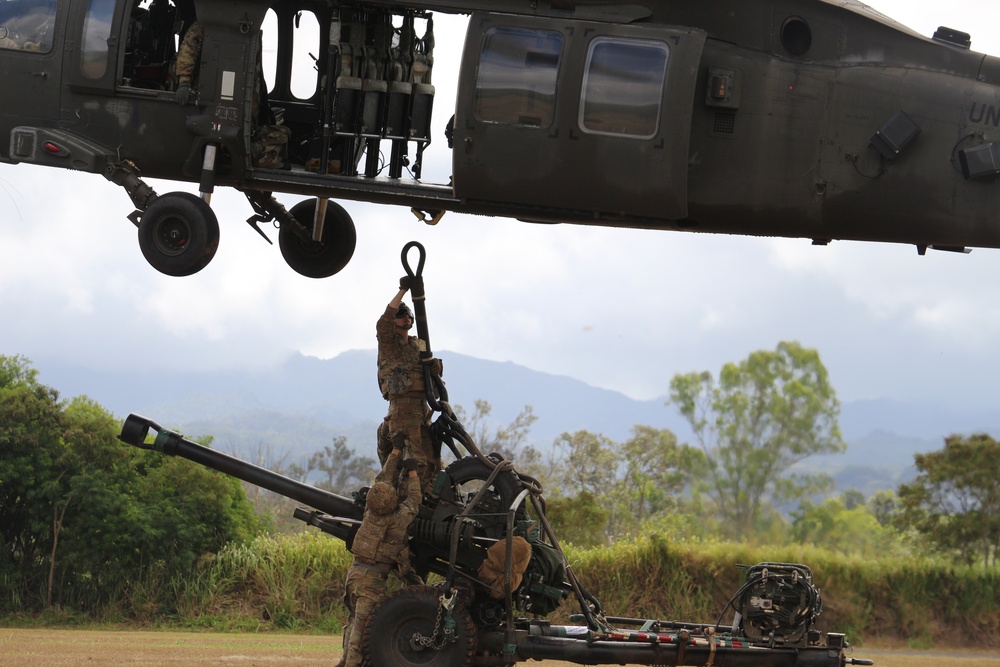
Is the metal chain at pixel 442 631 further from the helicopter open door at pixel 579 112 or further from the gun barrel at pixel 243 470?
the helicopter open door at pixel 579 112

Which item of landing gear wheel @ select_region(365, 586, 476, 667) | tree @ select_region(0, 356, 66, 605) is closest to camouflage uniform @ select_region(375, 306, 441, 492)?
landing gear wheel @ select_region(365, 586, 476, 667)

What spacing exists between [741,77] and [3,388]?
1289cm

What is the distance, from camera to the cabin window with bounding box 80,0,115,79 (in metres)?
10.5

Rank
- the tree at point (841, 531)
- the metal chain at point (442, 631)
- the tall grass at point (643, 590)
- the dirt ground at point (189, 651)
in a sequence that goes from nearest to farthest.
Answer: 1. the metal chain at point (442, 631)
2. the dirt ground at point (189, 651)
3. the tall grass at point (643, 590)
4. the tree at point (841, 531)

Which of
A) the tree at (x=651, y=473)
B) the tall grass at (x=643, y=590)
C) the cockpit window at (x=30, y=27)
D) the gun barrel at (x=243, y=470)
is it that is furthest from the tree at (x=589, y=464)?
the cockpit window at (x=30, y=27)

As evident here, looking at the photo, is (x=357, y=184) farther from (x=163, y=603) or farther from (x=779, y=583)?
(x=163, y=603)

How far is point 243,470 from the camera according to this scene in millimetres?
10867

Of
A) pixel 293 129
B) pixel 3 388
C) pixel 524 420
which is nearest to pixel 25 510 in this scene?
pixel 3 388

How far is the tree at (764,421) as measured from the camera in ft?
105

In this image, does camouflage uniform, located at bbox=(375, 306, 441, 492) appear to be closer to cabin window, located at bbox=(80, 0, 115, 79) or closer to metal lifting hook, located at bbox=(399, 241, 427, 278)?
metal lifting hook, located at bbox=(399, 241, 427, 278)

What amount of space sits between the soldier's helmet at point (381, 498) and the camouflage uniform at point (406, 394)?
1.51 ft

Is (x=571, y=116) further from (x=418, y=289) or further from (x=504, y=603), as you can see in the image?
(x=504, y=603)

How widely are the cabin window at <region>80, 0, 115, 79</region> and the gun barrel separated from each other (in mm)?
2846

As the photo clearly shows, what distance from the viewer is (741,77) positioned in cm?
998
